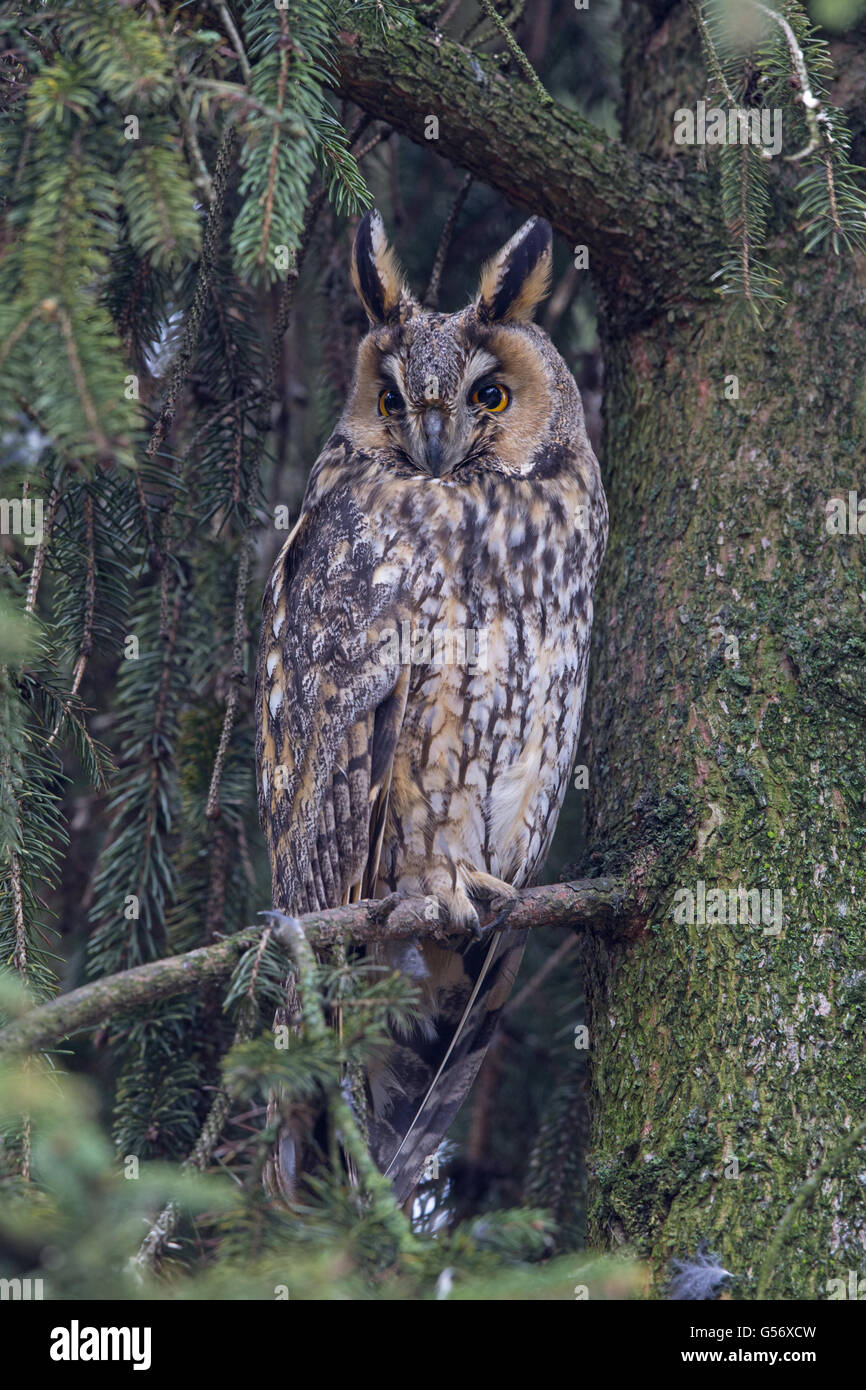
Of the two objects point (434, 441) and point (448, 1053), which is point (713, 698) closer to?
point (434, 441)

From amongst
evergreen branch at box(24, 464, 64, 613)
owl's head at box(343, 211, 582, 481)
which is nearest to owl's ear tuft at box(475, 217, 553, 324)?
owl's head at box(343, 211, 582, 481)

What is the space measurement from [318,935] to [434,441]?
1.04m

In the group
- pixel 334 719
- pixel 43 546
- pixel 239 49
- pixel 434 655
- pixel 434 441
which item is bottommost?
pixel 334 719

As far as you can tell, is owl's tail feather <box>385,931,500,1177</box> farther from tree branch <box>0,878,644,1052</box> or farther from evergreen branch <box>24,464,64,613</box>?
evergreen branch <box>24,464,64,613</box>

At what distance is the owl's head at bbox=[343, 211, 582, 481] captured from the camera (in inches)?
88.6

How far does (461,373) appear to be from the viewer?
226 cm

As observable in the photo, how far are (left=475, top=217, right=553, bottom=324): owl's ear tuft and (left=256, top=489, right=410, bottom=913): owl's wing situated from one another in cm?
48

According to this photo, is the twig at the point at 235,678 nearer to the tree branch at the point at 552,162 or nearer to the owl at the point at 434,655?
the owl at the point at 434,655

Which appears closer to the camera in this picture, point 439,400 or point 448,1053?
point 439,400

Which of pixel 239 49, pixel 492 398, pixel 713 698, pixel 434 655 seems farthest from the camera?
pixel 492 398

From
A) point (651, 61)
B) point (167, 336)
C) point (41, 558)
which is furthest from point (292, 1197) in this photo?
point (651, 61)

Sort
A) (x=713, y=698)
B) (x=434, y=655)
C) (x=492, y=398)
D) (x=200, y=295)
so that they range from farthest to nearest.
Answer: (x=492, y=398) → (x=434, y=655) → (x=713, y=698) → (x=200, y=295)

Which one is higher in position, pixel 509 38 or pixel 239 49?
pixel 509 38

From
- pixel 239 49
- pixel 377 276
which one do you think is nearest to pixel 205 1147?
pixel 239 49
